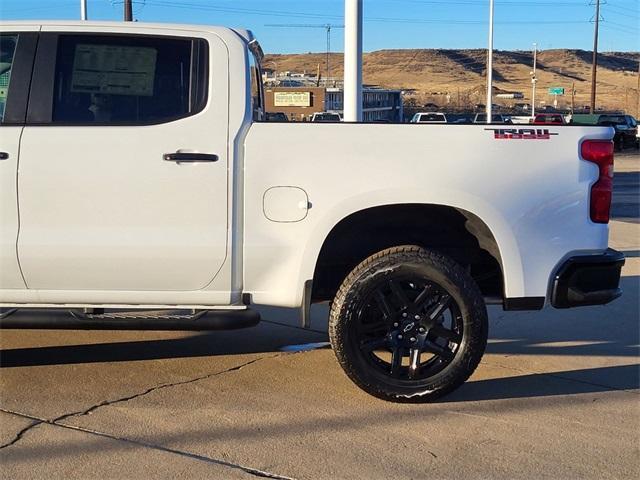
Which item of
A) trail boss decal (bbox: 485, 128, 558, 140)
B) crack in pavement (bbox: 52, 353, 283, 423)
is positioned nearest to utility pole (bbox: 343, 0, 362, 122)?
crack in pavement (bbox: 52, 353, 283, 423)

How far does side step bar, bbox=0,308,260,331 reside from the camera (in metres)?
4.96

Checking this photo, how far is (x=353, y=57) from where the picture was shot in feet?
30.1

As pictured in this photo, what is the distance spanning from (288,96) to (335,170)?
60644 millimetres

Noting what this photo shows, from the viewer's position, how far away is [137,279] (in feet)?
15.6

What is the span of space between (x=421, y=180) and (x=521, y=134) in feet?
2.10

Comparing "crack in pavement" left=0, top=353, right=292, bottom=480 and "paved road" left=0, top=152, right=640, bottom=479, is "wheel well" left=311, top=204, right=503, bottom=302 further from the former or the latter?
"crack in pavement" left=0, top=353, right=292, bottom=480

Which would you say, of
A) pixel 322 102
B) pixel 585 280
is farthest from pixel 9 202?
pixel 322 102

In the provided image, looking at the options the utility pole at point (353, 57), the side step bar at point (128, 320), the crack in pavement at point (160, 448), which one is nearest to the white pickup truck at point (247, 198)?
the side step bar at point (128, 320)

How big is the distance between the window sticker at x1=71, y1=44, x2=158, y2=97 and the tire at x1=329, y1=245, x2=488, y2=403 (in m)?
1.70

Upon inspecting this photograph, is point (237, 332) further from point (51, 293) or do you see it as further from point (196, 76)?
point (196, 76)

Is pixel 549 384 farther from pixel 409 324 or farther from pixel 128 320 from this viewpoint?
pixel 128 320

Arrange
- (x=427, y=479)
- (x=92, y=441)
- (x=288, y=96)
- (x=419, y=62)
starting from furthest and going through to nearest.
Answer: (x=419, y=62)
(x=288, y=96)
(x=92, y=441)
(x=427, y=479)

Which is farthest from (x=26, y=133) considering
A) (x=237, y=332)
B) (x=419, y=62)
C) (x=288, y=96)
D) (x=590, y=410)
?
(x=419, y=62)

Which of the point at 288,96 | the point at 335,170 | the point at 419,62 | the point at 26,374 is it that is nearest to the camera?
the point at 335,170
